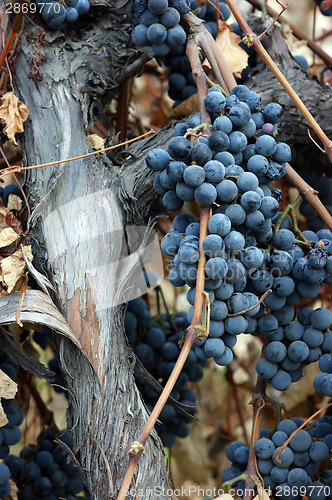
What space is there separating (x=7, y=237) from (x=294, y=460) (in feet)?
2.16

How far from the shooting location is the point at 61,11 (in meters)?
1.04

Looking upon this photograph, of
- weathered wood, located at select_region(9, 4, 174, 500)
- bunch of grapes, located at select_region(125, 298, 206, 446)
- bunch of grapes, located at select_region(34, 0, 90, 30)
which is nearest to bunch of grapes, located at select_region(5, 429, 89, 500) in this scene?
bunch of grapes, located at select_region(125, 298, 206, 446)

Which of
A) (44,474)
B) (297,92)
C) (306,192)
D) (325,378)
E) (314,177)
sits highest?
(297,92)

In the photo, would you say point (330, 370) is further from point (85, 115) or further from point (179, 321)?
point (85, 115)

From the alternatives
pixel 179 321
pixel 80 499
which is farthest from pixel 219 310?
pixel 80 499

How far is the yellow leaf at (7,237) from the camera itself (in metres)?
0.96

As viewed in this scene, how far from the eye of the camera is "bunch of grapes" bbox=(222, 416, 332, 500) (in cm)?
98

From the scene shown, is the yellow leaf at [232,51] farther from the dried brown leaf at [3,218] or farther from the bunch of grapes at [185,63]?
the dried brown leaf at [3,218]

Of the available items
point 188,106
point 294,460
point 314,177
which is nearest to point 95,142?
point 188,106

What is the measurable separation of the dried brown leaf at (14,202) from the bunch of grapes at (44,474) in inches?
21.3

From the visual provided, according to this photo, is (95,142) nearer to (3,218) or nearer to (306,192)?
(3,218)

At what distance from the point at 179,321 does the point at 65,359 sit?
1.84 ft

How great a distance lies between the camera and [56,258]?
0.96m

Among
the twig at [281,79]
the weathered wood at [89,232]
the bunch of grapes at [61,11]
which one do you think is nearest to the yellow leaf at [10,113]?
the weathered wood at [89,232]
